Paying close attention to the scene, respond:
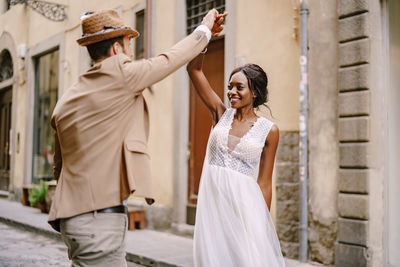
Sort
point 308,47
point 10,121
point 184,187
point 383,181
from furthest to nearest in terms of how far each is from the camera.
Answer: point 10,121 → point 184,187 → point 308,47 → point 383,181

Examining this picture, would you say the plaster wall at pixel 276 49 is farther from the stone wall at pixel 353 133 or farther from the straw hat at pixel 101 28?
the straw hat at pixel 101 28

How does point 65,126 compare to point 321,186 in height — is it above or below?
above

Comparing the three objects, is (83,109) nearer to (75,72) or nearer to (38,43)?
(75,72)

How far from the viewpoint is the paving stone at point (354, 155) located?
18.3 feet

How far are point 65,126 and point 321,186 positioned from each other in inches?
174

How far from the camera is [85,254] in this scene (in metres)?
2.18

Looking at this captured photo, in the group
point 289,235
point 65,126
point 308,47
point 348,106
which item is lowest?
point 289,235

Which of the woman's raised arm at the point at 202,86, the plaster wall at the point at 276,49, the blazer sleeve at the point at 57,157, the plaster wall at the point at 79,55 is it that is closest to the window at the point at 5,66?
the plaster wall at the point at 79,55

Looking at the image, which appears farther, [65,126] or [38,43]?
[38,43]

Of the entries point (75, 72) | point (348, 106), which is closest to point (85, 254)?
point (348, 106)

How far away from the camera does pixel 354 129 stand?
5688 mm

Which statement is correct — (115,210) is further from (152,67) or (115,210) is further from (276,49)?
(276,49)

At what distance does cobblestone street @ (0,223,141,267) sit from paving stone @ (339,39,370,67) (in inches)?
143

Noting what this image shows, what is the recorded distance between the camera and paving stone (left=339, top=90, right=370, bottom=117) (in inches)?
221
